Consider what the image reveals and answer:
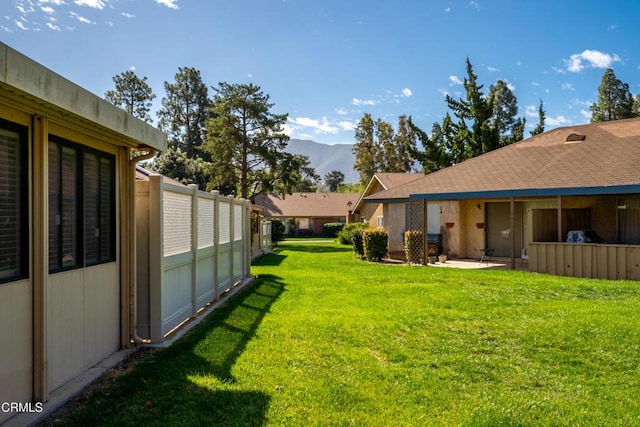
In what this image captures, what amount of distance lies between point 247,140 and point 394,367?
105 feet

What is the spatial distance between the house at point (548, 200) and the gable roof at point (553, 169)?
0.03 m

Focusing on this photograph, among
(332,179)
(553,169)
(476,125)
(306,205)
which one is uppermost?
(332,179)

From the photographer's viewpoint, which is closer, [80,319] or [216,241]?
[80,319]

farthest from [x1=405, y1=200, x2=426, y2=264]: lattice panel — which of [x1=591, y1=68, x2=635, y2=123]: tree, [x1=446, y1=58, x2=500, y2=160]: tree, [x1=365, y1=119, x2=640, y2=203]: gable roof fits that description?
[x1=591, y1=68, x2=635, y2=123]: tree

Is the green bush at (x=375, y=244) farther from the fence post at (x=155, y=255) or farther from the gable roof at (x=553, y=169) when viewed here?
the fence post at (x=155, y=255)

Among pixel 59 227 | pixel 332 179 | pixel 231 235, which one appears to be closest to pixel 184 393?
pixel 59 227

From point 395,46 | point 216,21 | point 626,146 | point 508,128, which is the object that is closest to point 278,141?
point 395,46

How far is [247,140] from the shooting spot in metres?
35.8

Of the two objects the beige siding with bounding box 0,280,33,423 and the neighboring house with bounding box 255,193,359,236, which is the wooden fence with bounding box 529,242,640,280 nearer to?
the beige siding with bounding box 0,280,33,423

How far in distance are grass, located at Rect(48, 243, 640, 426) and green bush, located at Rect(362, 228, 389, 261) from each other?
860 centimetres

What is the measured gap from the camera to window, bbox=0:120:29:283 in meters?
3.58

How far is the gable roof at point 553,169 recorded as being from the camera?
527 inches

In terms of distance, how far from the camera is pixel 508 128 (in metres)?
60.1

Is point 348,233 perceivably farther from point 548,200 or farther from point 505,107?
point 505,107
